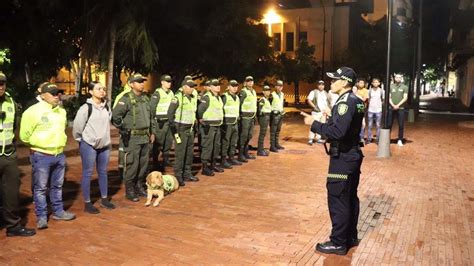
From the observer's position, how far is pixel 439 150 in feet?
44.6

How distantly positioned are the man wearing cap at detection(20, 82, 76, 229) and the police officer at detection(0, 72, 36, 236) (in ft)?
0.64

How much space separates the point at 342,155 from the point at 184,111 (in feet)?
13.5

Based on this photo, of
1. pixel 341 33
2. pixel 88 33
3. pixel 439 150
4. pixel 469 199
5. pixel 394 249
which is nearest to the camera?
pixel 394 249

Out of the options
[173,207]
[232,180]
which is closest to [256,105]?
[232,180]

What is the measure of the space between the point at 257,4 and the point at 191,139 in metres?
16.0

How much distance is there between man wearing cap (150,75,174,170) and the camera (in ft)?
30.5

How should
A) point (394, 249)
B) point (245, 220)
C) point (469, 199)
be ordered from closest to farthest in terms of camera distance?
point (394, 249), point (245, 220), point (469, 199)

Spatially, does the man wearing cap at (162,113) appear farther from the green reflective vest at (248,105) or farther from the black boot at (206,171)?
the green reflective vest at (248,105)

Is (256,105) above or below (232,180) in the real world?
above

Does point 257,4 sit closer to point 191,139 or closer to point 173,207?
point 191,139

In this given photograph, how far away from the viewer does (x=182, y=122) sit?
28.7ft

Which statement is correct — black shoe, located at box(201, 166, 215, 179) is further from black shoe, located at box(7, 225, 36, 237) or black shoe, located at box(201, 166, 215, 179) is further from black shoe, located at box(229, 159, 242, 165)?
black shoe, located at box(7, 225, 36, 237)

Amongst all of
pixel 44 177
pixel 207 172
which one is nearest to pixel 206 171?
pixel 207 172

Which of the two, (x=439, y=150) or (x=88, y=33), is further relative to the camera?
(x=88, y=33)
